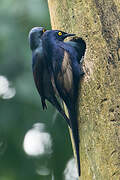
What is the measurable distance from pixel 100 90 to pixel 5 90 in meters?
2.10

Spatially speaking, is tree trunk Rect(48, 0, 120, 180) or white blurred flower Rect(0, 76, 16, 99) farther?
white blurred flower Rect(0, 76, 16, 99)

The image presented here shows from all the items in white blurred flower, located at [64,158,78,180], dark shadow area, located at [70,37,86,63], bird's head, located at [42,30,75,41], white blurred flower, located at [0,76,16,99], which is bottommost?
white blurred flower, located at [64,158,78,180]

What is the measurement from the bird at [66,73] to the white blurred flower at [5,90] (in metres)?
1.40

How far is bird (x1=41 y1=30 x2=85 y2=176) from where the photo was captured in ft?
10.2

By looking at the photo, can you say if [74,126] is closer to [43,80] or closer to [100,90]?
[100,90]

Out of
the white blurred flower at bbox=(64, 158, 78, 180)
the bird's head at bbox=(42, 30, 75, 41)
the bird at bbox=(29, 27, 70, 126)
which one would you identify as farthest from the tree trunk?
the white blurred flower at bbox=(64, 158, 78, 180)

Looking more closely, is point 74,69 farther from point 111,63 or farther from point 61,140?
point 61,140

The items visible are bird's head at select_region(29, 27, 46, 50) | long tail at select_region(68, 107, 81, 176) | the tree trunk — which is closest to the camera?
the tree trunk

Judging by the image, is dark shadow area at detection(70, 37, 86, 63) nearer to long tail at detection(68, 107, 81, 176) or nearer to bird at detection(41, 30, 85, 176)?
bird at detection(41, 30, 85, 176)

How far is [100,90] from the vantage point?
2.92 m

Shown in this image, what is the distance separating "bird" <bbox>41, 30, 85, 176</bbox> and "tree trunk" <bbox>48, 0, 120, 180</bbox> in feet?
0.21

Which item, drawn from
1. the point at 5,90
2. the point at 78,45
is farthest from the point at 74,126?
the point at 5,90

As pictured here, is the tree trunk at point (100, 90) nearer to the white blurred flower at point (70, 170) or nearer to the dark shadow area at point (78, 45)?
the dark shadow area at point (78, 45)

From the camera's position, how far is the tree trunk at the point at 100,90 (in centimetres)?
274
